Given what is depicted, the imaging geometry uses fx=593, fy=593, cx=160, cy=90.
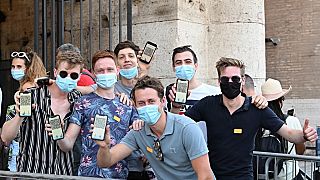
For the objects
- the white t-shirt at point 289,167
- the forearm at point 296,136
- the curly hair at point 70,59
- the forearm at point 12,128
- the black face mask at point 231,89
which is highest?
the curly hair at point 70,59

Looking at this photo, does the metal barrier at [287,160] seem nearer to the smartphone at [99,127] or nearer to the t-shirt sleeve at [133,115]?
the t-shirt sleeve at [133,115]

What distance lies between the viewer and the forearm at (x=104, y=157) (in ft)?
13.7

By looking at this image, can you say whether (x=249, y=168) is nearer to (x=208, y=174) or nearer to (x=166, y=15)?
(x=208, y=174)

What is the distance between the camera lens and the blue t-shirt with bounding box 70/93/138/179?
14.9 ft

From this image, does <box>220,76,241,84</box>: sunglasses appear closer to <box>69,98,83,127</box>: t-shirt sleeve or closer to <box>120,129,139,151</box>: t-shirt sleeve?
<box>120,129,139,151</box>: t-shirt sleeve

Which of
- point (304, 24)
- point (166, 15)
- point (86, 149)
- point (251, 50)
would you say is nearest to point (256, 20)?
point (251, 50)

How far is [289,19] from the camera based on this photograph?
1178cm

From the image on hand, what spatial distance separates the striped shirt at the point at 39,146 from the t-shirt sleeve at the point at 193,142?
3.58 ft

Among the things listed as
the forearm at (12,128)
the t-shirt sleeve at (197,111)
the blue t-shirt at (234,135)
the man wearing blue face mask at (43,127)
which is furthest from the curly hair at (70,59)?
the blue t-shirt at (234,135)

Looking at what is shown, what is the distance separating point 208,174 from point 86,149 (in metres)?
1.08

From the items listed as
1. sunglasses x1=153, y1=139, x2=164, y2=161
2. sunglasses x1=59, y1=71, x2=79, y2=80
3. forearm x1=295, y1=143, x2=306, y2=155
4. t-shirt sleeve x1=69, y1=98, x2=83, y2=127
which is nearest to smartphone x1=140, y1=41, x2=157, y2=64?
sunglasses x1=59, y1=71, x2=79, y2=80

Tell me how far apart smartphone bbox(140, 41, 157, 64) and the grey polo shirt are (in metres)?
1.31

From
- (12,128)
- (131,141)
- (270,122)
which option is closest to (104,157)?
(131,141)

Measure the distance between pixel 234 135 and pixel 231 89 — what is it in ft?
1.16
